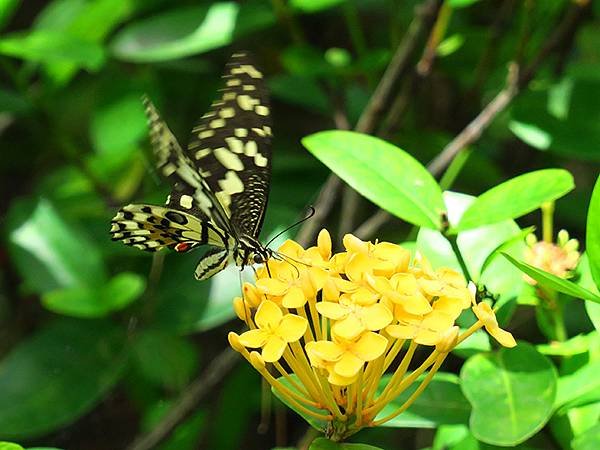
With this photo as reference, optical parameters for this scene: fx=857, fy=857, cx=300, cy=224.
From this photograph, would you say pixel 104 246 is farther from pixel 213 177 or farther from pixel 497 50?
pixel 497 50

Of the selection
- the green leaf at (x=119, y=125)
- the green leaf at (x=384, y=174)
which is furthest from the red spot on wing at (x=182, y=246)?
the green leaf at (x=119, y=125)

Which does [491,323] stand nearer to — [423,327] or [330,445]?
[423,327]

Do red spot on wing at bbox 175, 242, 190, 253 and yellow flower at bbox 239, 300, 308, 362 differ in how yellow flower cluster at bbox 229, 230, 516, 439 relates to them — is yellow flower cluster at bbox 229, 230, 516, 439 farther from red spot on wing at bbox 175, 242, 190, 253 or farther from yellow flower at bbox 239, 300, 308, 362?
red spot on wing at bbox 175, 242, 190, 253

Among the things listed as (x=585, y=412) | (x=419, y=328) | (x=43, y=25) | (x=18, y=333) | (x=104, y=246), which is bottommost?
(x=18, y=333)

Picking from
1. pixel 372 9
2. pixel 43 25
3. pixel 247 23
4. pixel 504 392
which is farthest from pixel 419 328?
pixel 372 9

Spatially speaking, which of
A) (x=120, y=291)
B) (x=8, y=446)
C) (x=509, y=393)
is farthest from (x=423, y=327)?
(x=120, y=291)

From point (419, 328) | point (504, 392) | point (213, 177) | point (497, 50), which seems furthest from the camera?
point (497, 50)
